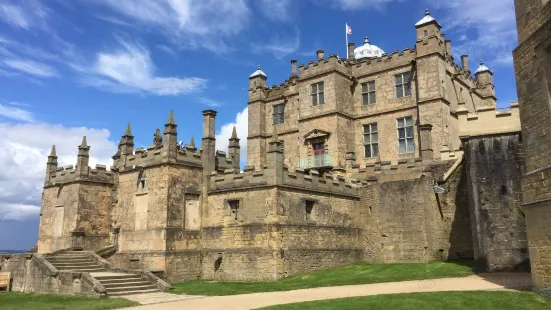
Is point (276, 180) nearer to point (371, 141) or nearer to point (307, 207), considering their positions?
point (307, 207)

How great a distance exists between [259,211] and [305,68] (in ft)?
54.9

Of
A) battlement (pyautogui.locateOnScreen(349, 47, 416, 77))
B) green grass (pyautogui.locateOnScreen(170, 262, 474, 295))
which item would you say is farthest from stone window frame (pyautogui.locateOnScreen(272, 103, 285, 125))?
green grass (pyautogui.locateOnScreen(170, 262, 474, 295))

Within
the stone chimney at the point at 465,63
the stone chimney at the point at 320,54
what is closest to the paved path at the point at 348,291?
the stone chimney at the point at 320,54

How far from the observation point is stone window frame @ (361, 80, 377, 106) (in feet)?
120

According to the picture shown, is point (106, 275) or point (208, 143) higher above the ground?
point (208, 143)

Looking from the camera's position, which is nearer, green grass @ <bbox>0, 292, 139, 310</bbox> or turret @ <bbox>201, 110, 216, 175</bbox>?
green grass @ <bbox>0, 292, 139, 310</bbox>

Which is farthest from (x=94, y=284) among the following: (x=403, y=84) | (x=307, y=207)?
(x=403, y=84)

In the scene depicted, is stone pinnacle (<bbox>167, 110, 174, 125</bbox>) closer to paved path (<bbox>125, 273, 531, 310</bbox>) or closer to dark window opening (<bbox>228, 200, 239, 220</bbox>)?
dark window opening (<bbox>228, 200, 239, 220</bbox>)

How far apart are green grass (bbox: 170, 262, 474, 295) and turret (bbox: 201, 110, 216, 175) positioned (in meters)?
6.95

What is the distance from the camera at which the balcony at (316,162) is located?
3528 cm

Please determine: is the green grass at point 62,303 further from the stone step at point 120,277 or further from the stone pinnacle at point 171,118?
the stone pinnacle at point 171,118

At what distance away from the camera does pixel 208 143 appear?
2864 centimetres

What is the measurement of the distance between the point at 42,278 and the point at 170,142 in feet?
30.9

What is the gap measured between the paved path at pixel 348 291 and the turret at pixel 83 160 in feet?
51.3
